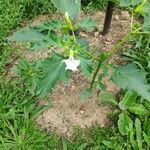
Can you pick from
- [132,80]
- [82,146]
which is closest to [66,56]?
[132,80]

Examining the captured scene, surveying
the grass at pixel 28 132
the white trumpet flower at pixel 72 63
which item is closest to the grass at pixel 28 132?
the grass at pixel 28 132

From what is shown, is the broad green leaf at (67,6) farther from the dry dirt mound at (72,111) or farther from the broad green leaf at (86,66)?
the dry dirt mound at (72,111)

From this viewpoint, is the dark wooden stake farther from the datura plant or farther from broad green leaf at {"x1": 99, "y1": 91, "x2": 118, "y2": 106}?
the datura plant

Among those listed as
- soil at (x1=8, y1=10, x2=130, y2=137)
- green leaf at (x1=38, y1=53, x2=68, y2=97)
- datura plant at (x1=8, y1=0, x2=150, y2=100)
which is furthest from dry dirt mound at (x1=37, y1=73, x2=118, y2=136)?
green leaf at (x1=38, y1=53, x2=68, y2=97)

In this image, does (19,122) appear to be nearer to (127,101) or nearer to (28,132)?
(28,132)

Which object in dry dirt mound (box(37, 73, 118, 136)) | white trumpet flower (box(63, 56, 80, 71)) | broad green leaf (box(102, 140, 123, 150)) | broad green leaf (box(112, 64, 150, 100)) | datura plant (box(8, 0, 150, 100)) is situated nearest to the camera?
white trumpet flower (box(63, 56, 80, 71))

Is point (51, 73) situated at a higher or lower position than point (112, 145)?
higher
